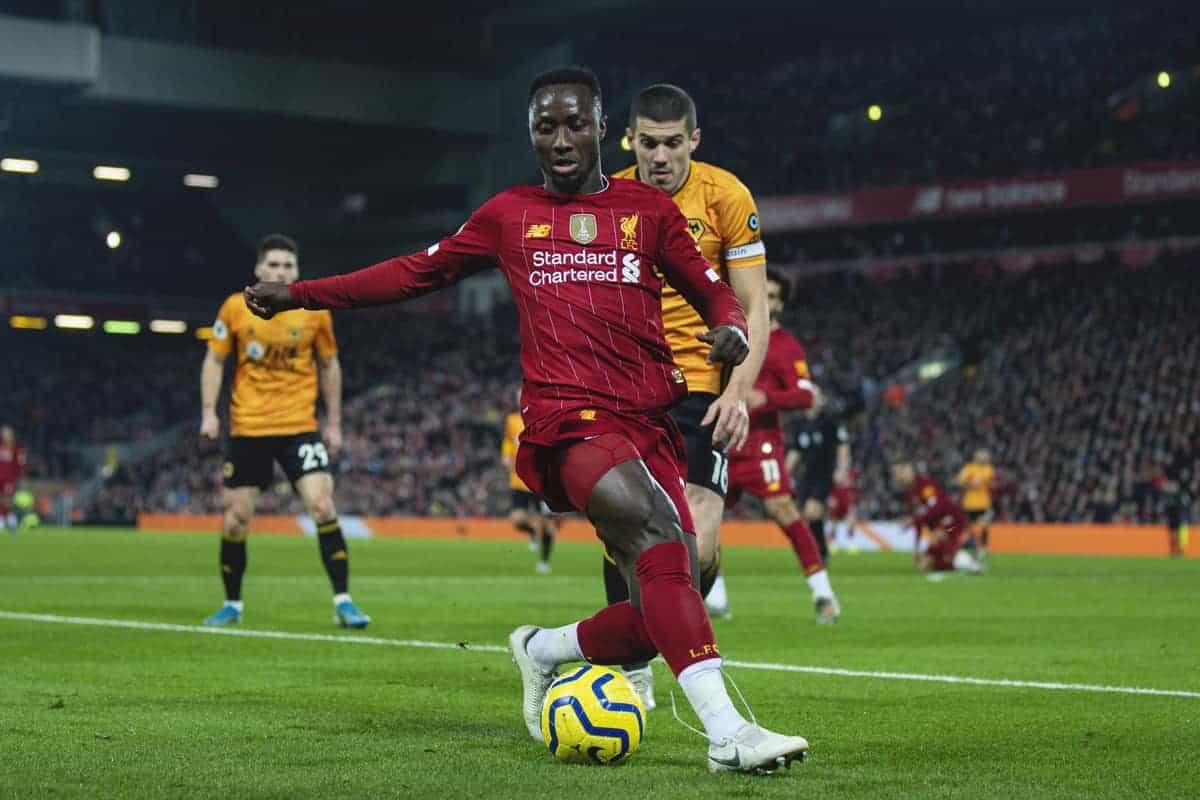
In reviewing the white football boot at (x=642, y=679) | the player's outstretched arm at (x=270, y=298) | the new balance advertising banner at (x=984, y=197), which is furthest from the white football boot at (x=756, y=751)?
the new balance advertising banner at (x=984, y=197)

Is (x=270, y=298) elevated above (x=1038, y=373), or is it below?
below

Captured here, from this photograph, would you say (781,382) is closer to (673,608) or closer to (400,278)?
(400,278)

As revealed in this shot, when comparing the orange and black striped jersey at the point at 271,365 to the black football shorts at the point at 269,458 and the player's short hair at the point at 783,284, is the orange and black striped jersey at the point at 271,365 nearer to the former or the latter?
the black football shorts at the point at 269,458

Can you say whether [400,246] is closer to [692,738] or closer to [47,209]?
[47,209]

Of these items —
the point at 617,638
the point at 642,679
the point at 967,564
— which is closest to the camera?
the point at 617,638

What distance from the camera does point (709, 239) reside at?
6.86 m

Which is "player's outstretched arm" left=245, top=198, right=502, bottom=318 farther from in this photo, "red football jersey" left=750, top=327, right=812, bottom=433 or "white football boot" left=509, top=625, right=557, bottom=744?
"red football jersey" left=750, top=327, right=812, bottom=433

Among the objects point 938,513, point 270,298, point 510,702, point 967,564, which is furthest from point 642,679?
point 938,513

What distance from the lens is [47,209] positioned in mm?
50438

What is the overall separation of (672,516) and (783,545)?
85.2ft

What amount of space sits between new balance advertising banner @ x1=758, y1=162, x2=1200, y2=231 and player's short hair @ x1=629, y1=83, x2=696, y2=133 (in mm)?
31275

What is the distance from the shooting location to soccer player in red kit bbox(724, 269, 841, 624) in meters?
11.3

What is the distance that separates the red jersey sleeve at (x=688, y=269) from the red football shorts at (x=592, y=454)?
0.37 m

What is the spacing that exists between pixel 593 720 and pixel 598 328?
3.72ft
